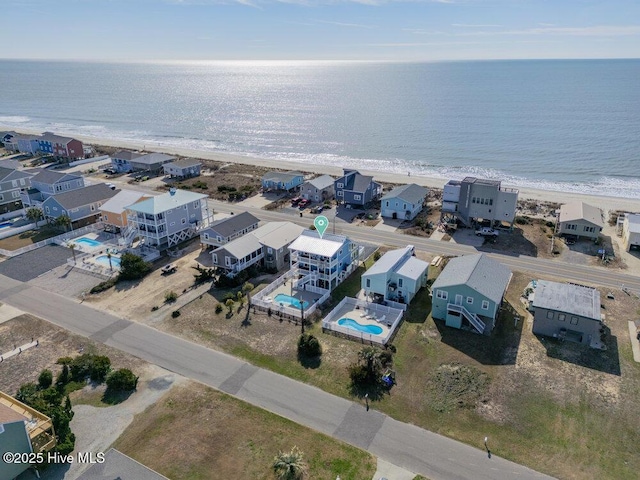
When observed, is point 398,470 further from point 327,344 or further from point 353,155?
point 353,155

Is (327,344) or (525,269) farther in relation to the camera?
(525,269)

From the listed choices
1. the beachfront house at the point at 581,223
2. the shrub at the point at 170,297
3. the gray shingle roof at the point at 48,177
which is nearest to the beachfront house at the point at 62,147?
the gray shingle roof at the point at 48,177

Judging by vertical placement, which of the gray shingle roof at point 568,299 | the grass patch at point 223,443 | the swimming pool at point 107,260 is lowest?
the grass patch at point 223,443

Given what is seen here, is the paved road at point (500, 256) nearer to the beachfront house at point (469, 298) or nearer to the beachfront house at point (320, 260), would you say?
the beachfront house at point (320, 260)

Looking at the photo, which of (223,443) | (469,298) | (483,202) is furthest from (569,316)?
(223,443)

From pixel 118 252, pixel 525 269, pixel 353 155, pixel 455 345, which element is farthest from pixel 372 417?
pixel 353 155
